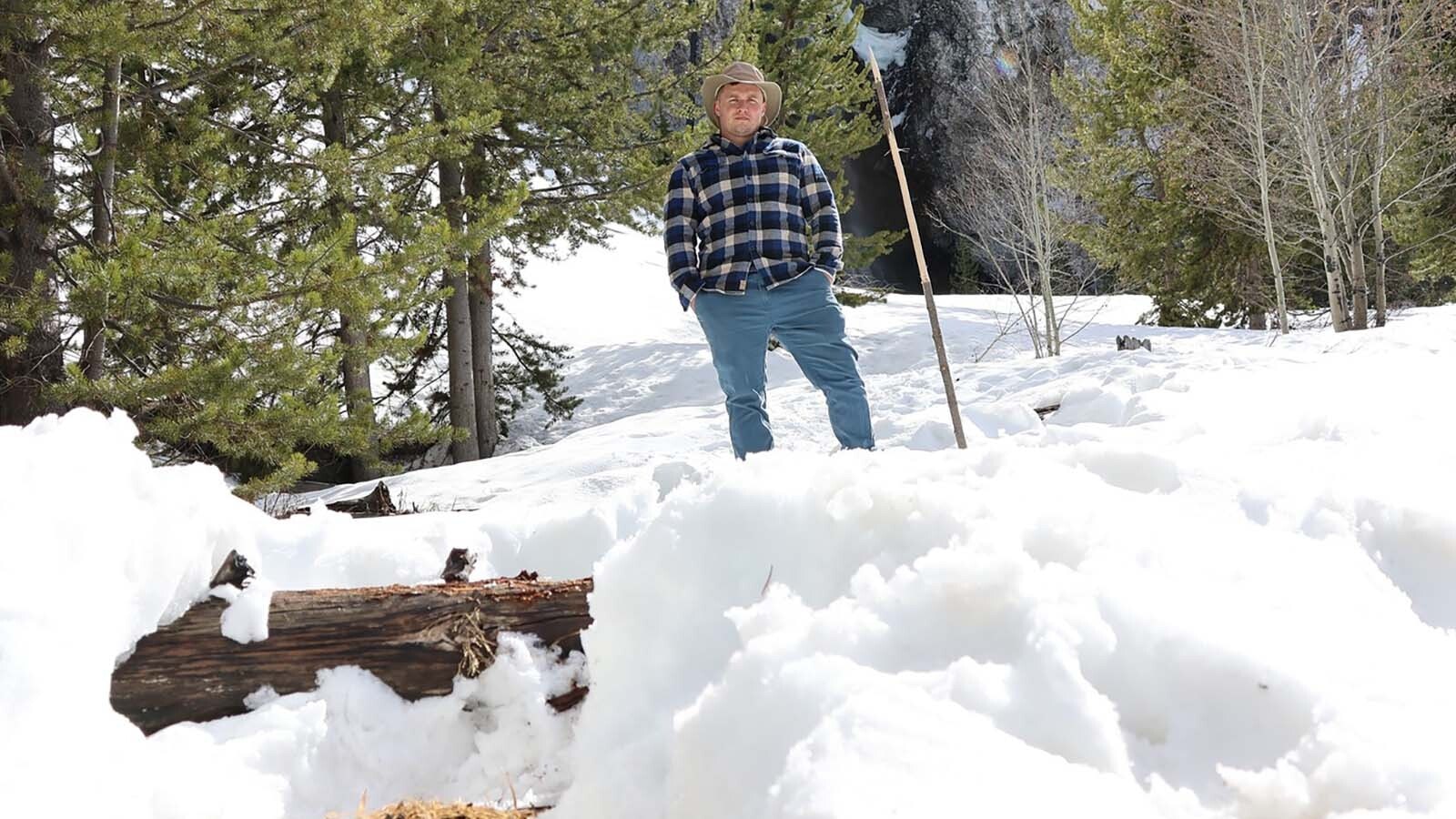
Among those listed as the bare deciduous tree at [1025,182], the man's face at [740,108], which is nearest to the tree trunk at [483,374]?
the man's face at [740,108]

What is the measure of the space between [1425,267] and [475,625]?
66.0 ft

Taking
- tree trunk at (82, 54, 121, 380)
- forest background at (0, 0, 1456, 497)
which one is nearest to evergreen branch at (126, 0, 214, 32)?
forest background at (0, 0, 1456, 497)

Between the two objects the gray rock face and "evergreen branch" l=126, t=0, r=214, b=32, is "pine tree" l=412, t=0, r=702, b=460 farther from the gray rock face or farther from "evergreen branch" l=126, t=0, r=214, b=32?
the gray rock face

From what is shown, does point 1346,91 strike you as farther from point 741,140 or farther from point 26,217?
point 26,217

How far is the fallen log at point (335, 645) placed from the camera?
1.98 m

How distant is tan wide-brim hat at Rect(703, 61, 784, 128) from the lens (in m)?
3.96

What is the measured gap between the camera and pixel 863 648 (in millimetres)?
1654

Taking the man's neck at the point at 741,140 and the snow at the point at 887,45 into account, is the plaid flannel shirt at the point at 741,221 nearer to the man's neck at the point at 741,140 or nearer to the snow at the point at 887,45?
the man's neck at the point at 741,140

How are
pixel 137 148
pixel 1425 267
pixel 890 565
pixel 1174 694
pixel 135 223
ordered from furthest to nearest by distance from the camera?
1. pixel 1425 267
2. pixel 137 148
3. pixel 135 223
4. pixel 890 565
5. pixel 1174 694

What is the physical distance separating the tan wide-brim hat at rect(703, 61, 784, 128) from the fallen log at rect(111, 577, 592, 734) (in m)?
2.65

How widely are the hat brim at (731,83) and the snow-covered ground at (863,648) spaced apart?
2.17m

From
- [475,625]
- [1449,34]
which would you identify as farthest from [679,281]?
[1449,34]

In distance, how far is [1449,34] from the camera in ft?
47.0

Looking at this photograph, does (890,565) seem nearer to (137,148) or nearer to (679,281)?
(679,281)
